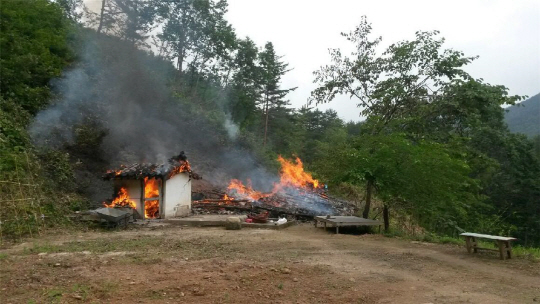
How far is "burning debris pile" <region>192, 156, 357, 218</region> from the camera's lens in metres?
19.8

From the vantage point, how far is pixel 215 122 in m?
34.2

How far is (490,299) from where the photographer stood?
6.43m

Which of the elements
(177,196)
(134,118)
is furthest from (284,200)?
(134,118)

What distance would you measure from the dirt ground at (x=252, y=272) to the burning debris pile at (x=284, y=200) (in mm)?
7605

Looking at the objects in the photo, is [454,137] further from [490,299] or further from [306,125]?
[306,125]

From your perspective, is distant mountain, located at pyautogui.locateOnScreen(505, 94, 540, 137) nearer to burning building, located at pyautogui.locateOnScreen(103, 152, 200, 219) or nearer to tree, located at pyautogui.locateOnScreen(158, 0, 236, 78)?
tree, located at pyautogui.locateOnScreen(158, 0, 236, 78)

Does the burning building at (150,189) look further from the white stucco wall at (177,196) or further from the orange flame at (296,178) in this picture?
the orange flame at (296,178)

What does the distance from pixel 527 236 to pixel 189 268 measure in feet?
88.4

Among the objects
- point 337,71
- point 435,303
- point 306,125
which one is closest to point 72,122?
point 337,71

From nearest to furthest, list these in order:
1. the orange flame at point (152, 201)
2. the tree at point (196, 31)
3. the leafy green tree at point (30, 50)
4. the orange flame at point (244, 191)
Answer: the orange flame at point (152, 201), the leafy green tree at point (30, 50), the orange flame at point (244, 191), the tree at point (196, 31)

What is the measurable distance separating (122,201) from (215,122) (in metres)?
17.4

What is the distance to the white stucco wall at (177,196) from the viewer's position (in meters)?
18.2

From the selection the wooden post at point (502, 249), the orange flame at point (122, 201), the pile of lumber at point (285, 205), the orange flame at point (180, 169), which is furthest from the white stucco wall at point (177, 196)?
the wooden post at point (502, 249)

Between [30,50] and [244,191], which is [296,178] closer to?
[244,191]
